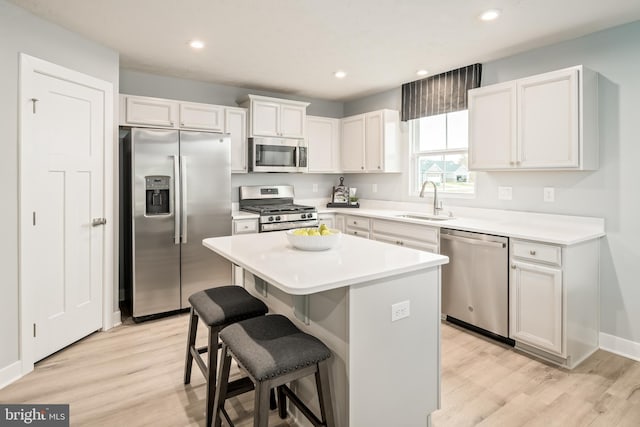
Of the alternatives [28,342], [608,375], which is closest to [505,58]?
[608,375]

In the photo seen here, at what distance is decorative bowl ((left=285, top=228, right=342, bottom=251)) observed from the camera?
2.08m

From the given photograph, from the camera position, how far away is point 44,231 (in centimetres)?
275

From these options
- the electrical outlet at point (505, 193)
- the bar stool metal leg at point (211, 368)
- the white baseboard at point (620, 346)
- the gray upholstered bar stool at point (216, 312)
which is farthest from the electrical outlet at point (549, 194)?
the bar stool metal leg at point (211, 368)

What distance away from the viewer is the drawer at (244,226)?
13.5ft

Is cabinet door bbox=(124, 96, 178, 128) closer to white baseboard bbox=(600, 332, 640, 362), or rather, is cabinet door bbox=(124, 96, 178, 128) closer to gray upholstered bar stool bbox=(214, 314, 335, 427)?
gray upholstered bar stool bbox=(214, 314, 335, 427)

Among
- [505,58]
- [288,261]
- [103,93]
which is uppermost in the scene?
[505,58]

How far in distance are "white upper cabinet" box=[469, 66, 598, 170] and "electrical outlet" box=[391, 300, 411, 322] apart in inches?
76.2

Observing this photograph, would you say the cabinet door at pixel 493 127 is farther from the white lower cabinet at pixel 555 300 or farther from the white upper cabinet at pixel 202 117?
the white upper cabinet at pixel 202 117

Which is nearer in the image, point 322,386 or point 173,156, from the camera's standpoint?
point 322,386

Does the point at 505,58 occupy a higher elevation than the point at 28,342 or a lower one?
higher

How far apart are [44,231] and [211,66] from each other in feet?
7.08

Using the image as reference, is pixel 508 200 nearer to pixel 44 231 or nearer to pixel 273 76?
pixel 273 76

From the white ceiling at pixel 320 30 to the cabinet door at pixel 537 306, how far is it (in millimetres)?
1809

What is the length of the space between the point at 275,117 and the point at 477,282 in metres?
2.92
